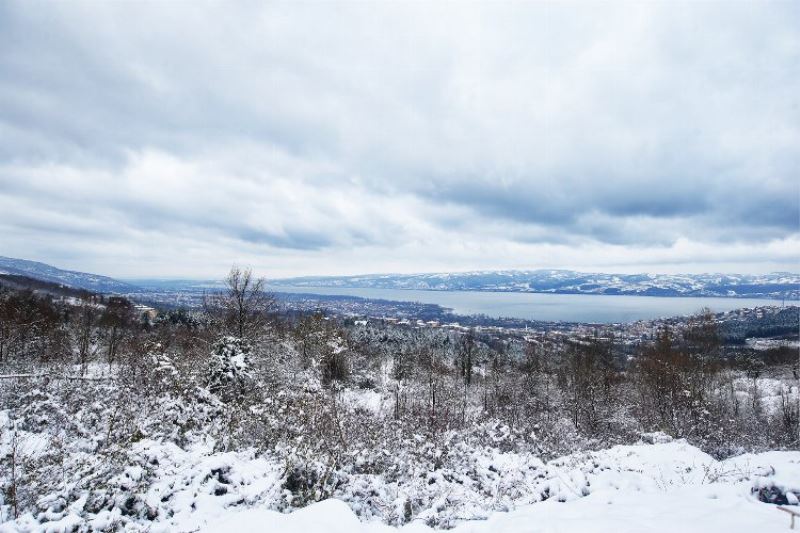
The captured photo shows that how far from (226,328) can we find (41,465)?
13.3m

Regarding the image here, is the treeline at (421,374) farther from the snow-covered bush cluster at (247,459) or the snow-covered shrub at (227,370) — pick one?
the snow-covered bush cluster at (247,459)

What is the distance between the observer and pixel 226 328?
20000mm

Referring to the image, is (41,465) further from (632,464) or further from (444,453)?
(632,464)

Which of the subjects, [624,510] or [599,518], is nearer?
[599,518]

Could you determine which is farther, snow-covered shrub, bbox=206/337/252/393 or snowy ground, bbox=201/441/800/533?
snow-covered shrub, bbox=206/337/252/393

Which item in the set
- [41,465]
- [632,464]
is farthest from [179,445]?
[632,464]

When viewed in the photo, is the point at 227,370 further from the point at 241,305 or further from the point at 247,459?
the point at 241,305

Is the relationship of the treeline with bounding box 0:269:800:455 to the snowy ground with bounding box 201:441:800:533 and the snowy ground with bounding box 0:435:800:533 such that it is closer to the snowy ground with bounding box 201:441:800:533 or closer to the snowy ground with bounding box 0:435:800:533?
the snowy ground with bounding box 0:435:800:533

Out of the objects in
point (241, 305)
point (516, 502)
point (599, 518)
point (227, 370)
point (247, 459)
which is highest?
point (241, 305)

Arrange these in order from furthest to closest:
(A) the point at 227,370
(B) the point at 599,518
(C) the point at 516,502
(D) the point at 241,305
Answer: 1. (D) the point at 241,305
2. (A) the point at 227,370
3. (C) the point at 516,502
4. (B) the point at 599,518

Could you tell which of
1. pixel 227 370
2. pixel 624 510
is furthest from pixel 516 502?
pixel 227 370

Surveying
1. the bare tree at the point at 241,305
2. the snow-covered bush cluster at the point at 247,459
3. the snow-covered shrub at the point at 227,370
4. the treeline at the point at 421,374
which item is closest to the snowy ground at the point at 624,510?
the snow-covered bush cluster at the point at 247,459

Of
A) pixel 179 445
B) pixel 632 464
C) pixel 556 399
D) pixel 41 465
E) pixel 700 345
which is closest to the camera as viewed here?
pixel 41 465

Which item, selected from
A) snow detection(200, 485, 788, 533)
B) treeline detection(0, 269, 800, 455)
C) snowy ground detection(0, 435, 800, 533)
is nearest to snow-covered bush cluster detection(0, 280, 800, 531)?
snowy ground detection(0, 435, 800, 533)
